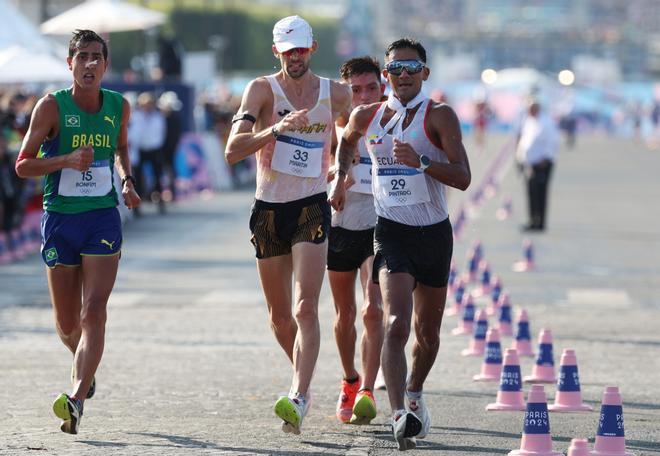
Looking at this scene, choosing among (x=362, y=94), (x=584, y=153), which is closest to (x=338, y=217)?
(x=362, y=94)

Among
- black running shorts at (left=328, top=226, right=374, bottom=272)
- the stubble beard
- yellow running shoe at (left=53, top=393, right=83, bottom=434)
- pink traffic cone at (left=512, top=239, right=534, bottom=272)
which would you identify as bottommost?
pink traffic cone at (left=512, top=239, right=534, bottom=272)

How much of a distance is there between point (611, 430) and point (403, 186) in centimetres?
158

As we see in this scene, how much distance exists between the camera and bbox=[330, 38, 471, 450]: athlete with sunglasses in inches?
359

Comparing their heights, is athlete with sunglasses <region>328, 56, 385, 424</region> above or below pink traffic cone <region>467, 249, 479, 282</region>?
above

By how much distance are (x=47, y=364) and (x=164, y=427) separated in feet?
9.65

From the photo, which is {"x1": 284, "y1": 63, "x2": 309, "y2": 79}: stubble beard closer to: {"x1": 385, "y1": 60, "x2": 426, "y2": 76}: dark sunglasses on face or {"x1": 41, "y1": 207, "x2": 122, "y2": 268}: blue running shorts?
{"x1": 385, "y1": 60, "x2": 426, "y2": 76}: dark sunglasses on face

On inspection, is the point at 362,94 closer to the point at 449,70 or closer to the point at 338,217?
the point at 338,217

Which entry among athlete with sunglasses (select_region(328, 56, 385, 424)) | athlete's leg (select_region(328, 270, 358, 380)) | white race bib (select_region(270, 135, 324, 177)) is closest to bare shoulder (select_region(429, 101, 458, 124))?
white race bib (select_region(270, 135, 324, 177))

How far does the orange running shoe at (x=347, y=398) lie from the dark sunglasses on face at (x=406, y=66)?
5.81 feet

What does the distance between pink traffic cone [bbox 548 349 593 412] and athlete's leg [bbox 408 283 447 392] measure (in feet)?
3.56

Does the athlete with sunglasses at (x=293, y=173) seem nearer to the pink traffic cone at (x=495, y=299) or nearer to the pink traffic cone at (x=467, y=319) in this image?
the pink traffic cone at (x=467, y=319)

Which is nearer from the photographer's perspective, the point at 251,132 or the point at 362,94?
the point at 251,132

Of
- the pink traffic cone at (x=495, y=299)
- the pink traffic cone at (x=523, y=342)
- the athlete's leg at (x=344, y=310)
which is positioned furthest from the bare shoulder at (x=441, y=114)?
the pink traffic cone at (x=495, y=299)

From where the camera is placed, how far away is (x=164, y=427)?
9609 mm
